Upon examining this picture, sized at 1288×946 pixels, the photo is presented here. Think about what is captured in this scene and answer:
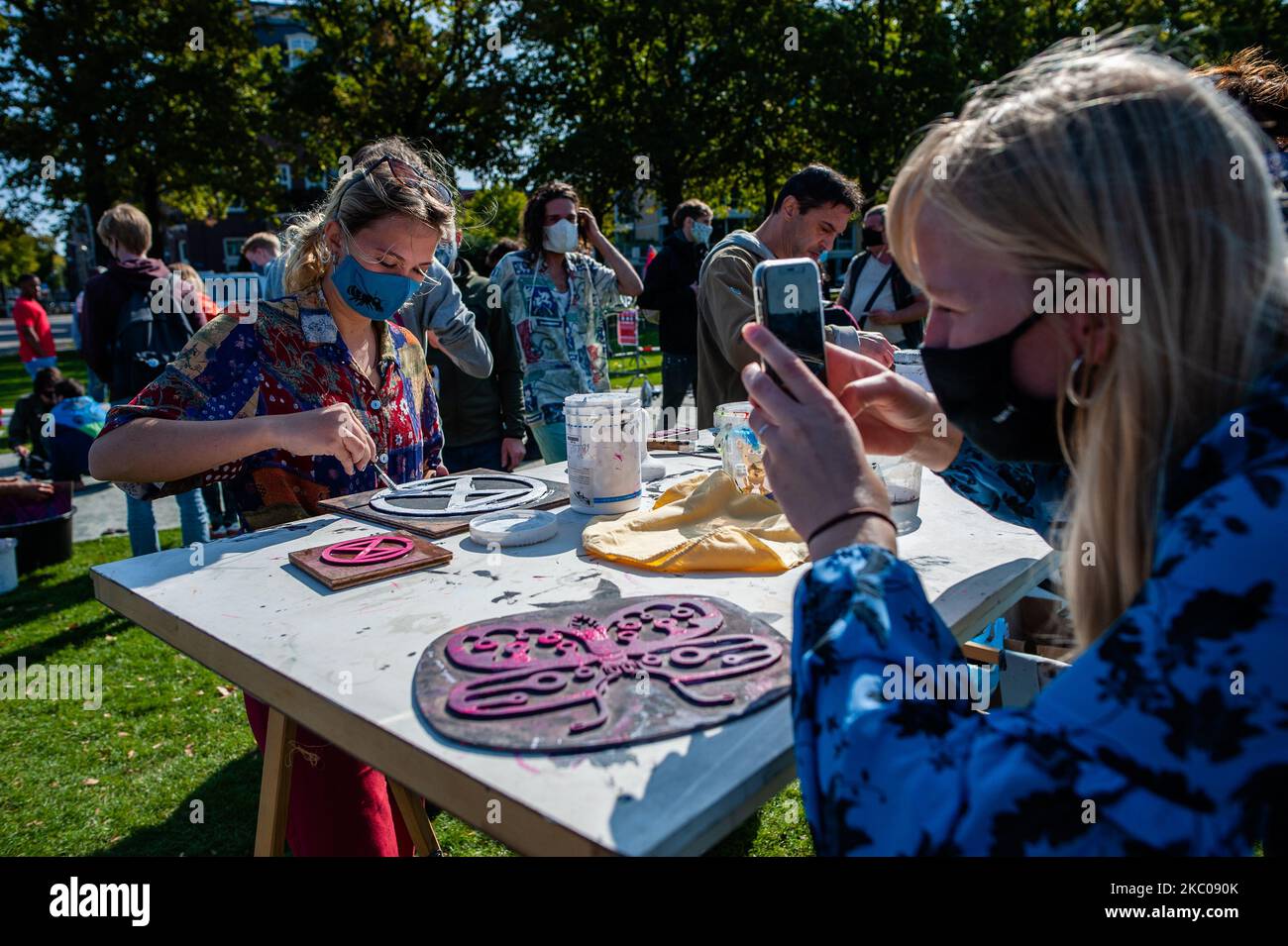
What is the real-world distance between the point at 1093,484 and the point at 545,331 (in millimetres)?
3930

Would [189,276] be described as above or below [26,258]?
below

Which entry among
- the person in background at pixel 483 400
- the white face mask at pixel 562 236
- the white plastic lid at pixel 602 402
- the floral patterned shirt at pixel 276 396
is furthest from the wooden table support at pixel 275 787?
the white face mask at pixel 562 236

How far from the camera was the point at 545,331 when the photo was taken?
15.3 ft

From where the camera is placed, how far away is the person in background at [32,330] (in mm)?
10242

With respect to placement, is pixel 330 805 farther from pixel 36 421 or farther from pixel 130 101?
pixel 130 101

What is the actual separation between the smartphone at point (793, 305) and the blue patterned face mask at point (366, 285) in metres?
1.25

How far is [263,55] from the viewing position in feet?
68.9

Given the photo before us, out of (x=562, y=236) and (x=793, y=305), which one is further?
(x=562, y=236)

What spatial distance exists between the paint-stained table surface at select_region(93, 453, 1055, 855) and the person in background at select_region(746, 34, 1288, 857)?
6.0 inches

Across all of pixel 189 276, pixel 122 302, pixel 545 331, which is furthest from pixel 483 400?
pixel 189 276

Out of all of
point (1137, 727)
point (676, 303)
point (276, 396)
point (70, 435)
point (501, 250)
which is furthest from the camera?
point (70, 435)

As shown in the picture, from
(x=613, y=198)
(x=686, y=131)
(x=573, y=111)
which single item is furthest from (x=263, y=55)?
(x=686, y=131)

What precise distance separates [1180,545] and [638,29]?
73.6 ft

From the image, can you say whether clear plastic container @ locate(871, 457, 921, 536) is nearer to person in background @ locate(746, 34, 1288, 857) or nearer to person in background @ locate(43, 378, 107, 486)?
person in background @ locate(746, 34, 1288, 857)
